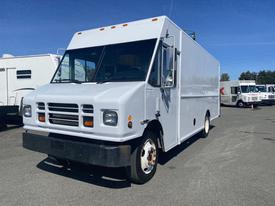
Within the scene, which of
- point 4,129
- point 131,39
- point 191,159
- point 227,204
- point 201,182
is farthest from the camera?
point 4,129

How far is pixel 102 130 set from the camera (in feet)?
14.0

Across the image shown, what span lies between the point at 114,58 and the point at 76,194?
264cm

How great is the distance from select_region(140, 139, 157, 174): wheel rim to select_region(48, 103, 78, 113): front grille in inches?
55.3

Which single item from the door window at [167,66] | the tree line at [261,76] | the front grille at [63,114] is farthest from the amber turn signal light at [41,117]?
the tree line at [261,76]

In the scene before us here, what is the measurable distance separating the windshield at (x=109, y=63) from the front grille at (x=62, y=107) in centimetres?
94

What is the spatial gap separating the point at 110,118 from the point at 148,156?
1.33 m

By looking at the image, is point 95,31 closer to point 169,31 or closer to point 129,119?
point 169,31

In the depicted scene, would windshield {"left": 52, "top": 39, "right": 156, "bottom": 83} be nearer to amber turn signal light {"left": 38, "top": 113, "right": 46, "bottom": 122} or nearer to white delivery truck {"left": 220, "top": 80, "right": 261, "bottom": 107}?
amber turn signal light {"left": 38, "top": 113, "right": 46, "bottom": 122}

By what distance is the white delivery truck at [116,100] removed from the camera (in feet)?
14.1

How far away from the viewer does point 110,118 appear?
4238 mm

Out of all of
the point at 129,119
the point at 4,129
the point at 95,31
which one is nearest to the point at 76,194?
the point at 129,119

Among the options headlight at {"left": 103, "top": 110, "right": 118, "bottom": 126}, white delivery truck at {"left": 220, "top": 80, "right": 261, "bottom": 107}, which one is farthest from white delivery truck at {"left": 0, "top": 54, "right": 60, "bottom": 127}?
white delivery truck at {"left": 220, "top": 80, "right": 261, "bottom": 107}

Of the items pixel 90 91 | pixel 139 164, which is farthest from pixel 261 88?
pixel 90 91

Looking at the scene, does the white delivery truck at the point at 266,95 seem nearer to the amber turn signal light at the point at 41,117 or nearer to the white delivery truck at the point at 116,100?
the white delivery truck at the point at 116,100
